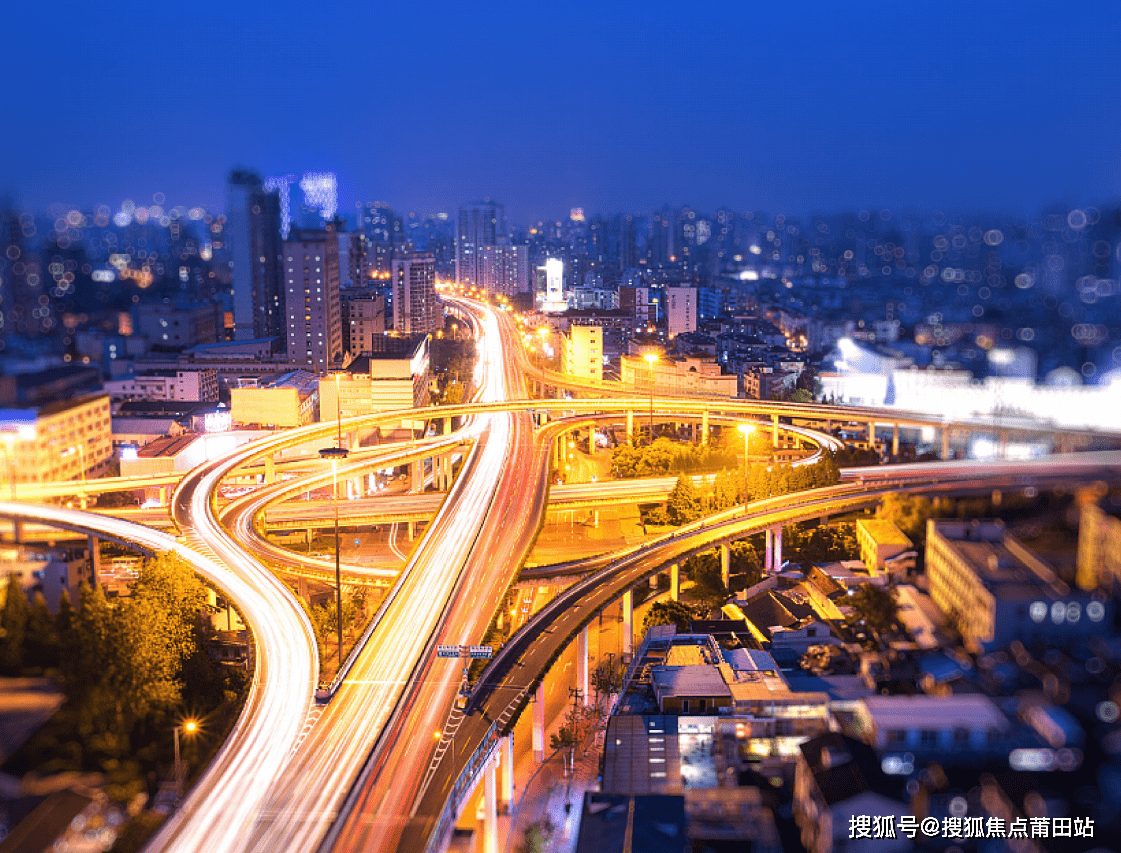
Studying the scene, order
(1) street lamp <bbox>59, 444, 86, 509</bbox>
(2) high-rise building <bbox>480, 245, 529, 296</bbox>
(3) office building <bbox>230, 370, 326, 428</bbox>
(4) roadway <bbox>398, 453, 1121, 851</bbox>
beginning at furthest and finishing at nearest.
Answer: (2) high-rise building <bbox>480, 245, 529, 296</bbox> → (3) office building <bbox>230, 370, 326, 428</bbox> → (1) street lamp <bbox>59, 444, 86, 509</bbox> → (4) roadway <bbox>398, 453, 1121, 851</bbox>

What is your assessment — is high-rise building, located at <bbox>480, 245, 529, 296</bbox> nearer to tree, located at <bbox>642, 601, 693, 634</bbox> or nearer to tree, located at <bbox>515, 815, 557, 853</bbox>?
tree, located at <bbox>642, 601, 693, 634</bbox>

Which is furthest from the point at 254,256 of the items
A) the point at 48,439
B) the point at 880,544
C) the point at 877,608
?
the point at 877,608

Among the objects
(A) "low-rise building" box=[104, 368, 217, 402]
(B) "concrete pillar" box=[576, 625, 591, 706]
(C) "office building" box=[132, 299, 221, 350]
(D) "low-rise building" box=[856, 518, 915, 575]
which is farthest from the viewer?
(C) "office building" box=[132, 299, 221, 350]

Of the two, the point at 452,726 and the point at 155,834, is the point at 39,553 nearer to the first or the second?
the point at 155,834

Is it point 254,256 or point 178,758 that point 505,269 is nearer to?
point 254,256

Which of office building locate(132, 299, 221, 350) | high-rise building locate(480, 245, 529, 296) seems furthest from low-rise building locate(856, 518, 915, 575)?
high-rise building locate(480, 245, 529, 296)

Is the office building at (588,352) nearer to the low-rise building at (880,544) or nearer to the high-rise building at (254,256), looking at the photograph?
the high-rise building at (254,256)

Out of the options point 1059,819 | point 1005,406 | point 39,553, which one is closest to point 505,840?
point 1059,819

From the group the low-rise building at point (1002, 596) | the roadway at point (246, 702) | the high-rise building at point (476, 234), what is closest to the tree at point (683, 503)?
the roadway at point (246, 702)
